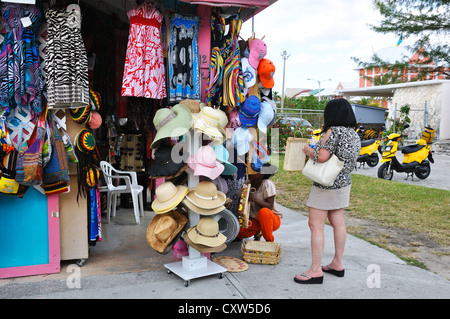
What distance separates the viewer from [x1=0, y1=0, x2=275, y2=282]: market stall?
3.13 m

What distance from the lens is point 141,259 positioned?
3.73m

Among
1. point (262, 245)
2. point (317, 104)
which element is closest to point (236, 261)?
point (262, 245)

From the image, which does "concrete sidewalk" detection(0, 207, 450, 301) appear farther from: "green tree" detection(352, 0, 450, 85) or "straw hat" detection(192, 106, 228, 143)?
"green tree" detection(352, 0, 450, 85)

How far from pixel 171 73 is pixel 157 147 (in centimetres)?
80

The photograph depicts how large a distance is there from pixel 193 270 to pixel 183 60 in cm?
195

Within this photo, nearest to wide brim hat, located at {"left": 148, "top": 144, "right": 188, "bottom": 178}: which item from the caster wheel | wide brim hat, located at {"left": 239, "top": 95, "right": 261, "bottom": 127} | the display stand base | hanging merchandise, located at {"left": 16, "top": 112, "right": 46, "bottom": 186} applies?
the display stand base

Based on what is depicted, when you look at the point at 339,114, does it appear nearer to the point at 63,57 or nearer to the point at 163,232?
the point at 163,232

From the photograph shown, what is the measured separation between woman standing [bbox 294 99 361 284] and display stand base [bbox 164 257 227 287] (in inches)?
27.2

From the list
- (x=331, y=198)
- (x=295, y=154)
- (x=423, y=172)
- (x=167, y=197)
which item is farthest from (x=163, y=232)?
(x=423, y=172)

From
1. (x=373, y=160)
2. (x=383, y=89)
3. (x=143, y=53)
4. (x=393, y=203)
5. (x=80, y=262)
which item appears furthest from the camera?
(x=383, y=89)

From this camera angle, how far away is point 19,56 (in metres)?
3.05

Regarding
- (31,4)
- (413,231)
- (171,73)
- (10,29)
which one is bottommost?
(413,231)

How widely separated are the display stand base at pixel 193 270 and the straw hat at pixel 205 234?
0.23 m
